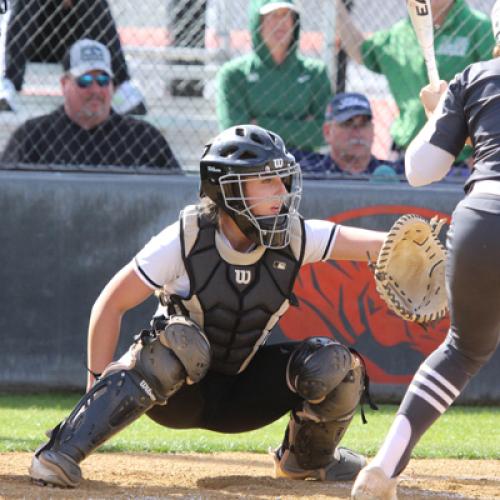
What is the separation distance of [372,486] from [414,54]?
412cm

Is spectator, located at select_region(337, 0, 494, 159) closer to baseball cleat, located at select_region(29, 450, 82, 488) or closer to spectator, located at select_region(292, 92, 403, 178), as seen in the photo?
spectator, located at select_region(292, 92, 403, 178)

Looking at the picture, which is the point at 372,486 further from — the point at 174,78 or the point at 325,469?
the point at 174,78

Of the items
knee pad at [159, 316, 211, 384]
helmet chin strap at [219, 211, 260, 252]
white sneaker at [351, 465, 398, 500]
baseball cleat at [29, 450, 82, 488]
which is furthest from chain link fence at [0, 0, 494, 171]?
white sneaker at [351, 465, 398, 500]

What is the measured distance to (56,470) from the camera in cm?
373

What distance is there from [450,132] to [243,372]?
4.21 feet

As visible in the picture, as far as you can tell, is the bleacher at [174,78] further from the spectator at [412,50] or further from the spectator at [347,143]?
the spectator at [347,143]

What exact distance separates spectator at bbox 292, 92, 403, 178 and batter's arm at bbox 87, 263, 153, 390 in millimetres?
2983

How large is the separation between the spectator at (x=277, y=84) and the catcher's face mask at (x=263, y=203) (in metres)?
3.00

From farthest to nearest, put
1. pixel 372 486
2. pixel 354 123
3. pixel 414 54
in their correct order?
pixel 414 54, pixel 354 123, pixel 372 486

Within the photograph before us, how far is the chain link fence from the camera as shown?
7008mm

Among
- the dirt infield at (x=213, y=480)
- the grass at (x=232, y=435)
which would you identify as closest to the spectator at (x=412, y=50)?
the grass at (x=232, y=435)

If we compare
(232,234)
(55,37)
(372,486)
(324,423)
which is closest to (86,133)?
(55,37)

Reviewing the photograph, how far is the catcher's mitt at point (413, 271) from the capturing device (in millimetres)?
3801

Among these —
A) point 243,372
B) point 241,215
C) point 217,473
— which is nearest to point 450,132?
point 241,215
